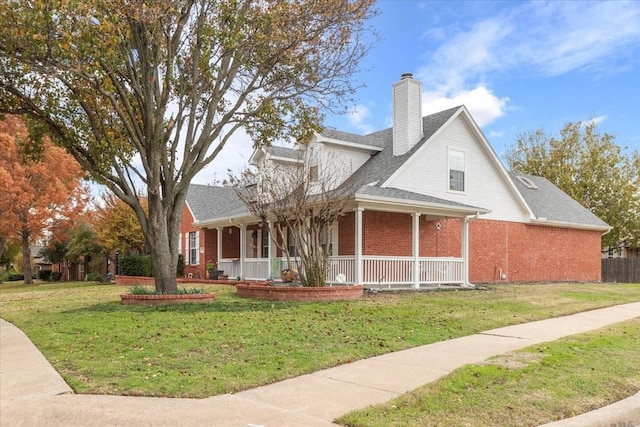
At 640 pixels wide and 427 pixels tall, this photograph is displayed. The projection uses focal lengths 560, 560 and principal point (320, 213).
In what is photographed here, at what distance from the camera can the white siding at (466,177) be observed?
69.4 ft

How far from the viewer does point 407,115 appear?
21.8 meters

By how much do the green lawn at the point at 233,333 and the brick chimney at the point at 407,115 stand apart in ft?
25.1

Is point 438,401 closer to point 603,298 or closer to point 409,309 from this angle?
point 409,309

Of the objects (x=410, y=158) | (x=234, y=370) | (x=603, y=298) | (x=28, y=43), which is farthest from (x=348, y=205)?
(x=234, y=370)

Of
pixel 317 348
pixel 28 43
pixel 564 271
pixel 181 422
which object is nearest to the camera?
pixel 181 422

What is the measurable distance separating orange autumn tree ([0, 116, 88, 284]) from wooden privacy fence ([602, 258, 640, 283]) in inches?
1203

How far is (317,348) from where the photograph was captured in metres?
8.64

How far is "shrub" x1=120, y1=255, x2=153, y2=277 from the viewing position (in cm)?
2698

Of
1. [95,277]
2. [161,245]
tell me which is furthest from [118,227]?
[161,245]

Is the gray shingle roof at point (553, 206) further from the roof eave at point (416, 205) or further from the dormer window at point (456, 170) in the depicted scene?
the roof eave at point (416, 205)

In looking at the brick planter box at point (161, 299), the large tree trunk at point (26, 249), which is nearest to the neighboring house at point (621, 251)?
the brick planter box at point (161, 299)

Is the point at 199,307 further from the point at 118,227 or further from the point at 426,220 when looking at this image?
the point at 118,227

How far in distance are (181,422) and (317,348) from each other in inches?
139

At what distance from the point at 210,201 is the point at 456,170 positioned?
47.9 feet
